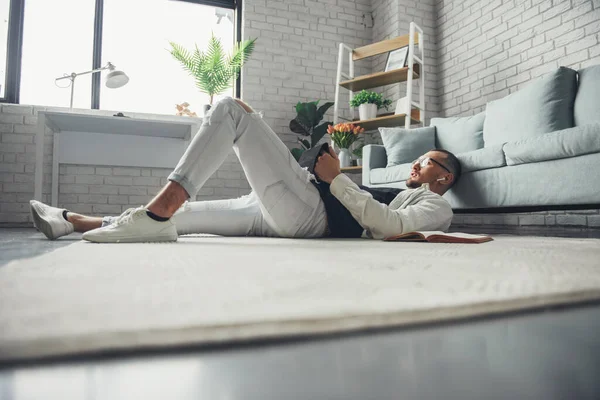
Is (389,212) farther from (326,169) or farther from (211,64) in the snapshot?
(211,64)

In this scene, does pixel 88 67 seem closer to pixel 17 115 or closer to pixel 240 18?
pixel 17 115

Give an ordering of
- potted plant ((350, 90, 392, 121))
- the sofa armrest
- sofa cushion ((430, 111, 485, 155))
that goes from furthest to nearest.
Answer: potted plant ((350, 90, 392, 121)), the sofa armrest, sofa cushion ((430, 111, 485, 155))

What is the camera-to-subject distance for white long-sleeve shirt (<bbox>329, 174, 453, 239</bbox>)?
4.24 ft

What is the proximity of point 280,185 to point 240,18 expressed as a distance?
3.45 metres

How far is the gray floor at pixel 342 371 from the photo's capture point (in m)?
0.23

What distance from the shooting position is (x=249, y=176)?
135 centimetres

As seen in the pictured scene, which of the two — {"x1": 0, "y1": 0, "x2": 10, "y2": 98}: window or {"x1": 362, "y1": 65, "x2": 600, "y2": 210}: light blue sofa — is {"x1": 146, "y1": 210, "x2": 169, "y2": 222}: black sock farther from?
{"x1": 0, "y1": 0, "x2": 10, "y2": 98}: window

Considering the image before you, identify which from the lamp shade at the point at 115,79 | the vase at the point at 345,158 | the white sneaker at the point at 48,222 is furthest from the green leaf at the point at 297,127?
the white sneaker at the point at 48,222

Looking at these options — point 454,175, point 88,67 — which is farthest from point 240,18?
point 454,175

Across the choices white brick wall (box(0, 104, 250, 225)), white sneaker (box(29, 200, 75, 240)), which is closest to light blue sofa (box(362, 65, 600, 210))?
white sneaker (box(29, 200, 75, 240))

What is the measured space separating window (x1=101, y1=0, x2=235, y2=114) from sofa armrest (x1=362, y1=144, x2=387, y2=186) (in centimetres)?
179

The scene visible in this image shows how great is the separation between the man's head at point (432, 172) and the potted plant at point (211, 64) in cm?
224

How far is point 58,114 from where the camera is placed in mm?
2756

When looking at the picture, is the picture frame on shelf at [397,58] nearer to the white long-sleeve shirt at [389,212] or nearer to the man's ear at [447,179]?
the man's ear at [447,179]
